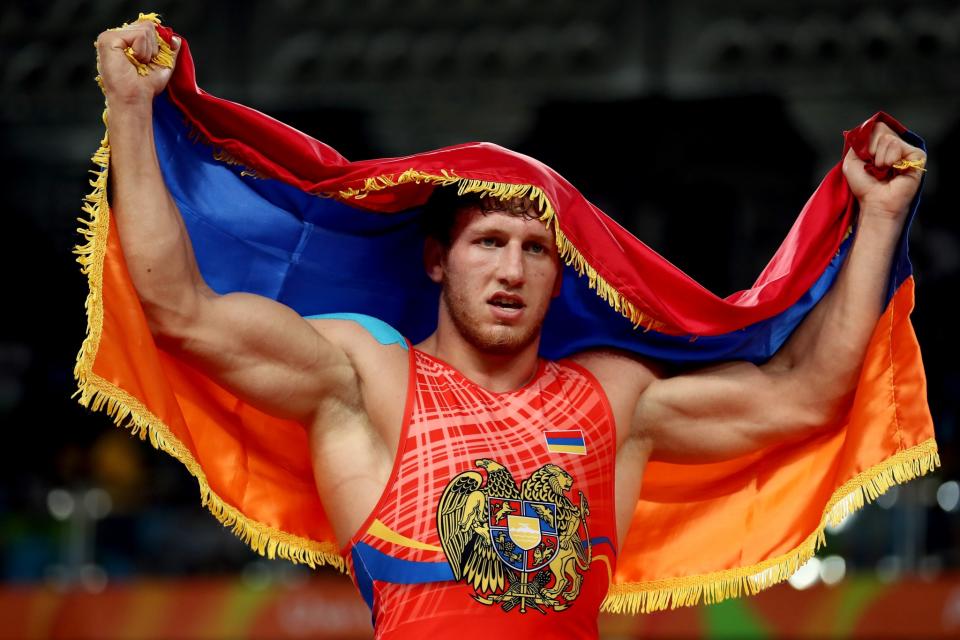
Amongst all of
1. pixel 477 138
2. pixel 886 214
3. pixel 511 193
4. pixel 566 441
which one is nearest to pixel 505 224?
pixel 511 193

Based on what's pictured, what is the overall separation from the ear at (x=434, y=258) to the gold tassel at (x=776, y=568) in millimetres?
765

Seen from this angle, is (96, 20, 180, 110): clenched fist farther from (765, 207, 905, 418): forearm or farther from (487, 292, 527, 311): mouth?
(765, 207, 905, 418): forearm

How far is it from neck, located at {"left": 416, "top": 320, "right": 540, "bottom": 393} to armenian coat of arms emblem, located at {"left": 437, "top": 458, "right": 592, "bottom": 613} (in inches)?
8.2

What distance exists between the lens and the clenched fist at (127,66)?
7.88ft

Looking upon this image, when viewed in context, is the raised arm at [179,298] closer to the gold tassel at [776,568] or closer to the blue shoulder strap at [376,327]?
the blue shoulder strap at [376,327]

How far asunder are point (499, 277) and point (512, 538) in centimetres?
49

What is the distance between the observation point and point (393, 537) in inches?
101

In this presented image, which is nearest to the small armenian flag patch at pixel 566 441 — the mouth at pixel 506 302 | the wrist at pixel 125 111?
the mouth at pixel 506 302

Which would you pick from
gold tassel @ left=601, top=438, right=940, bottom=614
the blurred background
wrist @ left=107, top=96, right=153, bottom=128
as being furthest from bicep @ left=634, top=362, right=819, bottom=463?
the blurred background

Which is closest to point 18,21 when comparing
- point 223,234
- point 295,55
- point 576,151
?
point 295,55

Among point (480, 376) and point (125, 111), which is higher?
point (125, 111)

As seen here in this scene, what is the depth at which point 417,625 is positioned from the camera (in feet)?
8.27

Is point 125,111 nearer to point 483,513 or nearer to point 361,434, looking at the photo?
point 361,434

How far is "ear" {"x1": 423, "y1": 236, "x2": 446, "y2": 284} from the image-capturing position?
2.80m
